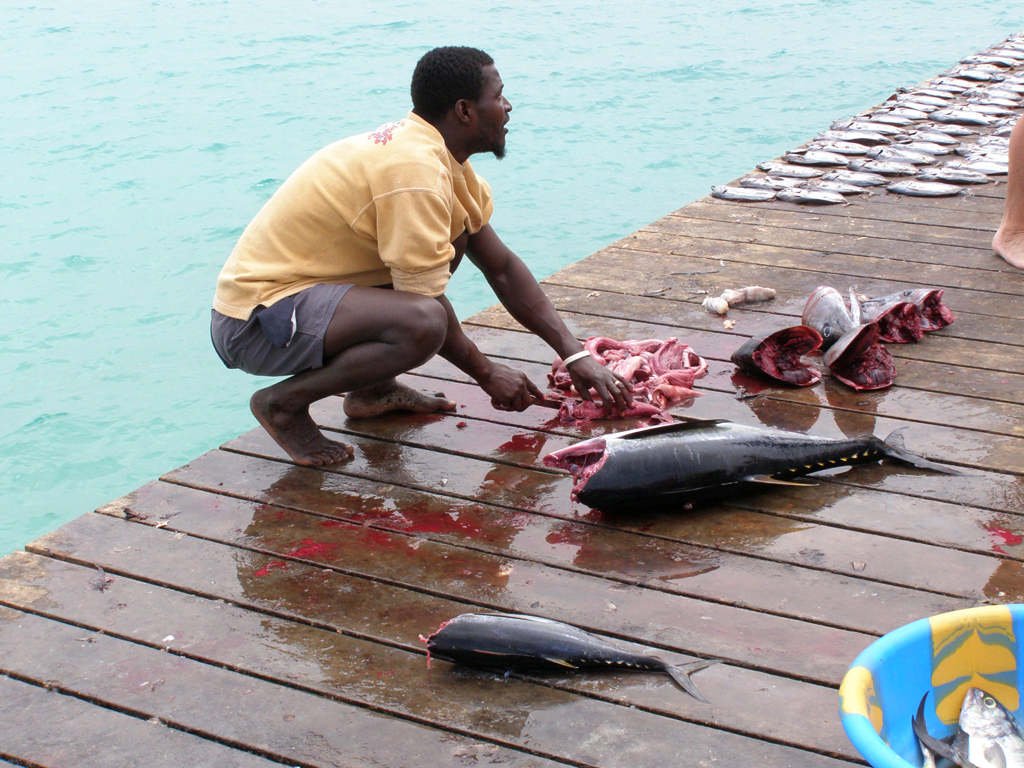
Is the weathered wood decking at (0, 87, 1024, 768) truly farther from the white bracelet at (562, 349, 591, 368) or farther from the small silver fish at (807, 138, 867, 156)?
the small silver fish at (807, 138, 867, 156)

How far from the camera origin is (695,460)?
2.94 metres

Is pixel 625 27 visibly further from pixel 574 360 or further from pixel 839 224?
pixel 574 360

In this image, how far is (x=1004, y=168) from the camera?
269 inches

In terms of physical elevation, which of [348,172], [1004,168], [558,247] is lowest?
[558,247]

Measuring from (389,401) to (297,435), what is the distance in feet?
1.43

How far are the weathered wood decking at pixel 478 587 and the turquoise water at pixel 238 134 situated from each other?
441 cm

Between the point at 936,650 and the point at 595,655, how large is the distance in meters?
0.77

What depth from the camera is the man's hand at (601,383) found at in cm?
341

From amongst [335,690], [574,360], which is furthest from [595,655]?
[574,360]

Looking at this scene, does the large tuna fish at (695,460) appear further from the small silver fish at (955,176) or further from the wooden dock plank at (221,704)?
the small silver fish at (955,176)

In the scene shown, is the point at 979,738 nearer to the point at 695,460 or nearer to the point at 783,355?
the point at 695,460

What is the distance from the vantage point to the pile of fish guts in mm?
6594

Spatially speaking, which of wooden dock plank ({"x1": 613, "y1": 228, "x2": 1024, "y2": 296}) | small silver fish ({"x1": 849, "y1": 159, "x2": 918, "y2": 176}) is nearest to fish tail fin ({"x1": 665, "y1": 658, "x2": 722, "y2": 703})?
wooden dock plank ({"x1": 613, "y1": 228, "x2": 1024, "y2": 296})

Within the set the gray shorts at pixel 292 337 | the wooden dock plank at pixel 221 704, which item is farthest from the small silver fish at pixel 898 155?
the wooden dock plank at pixel 221 704
